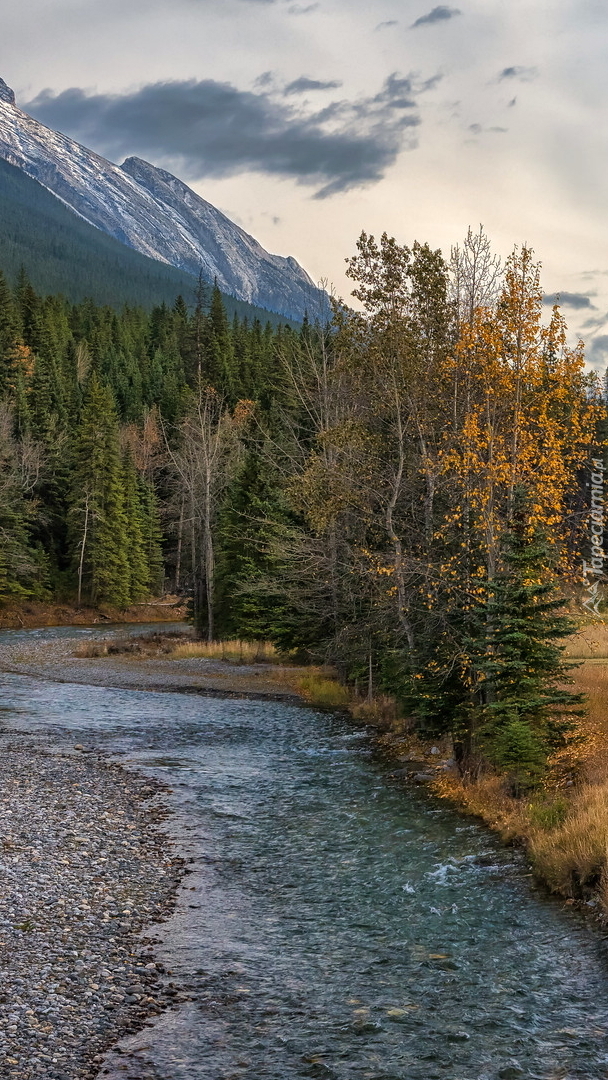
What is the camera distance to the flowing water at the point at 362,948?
28.8 feet

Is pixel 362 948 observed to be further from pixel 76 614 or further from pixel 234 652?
pixel 76 614

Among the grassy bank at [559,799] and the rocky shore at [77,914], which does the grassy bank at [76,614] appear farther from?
the rocky shore at [77,914]

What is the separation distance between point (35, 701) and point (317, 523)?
12648 millimetres

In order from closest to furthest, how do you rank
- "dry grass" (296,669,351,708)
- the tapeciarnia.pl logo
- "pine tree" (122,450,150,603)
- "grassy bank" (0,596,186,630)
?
1. the tapeciarnia.pl logo
2. "dry grass" (296,669,351,708)
3. "grassy bank" (0,596,186,630)
4. "pine tree" (122,450,150,603)

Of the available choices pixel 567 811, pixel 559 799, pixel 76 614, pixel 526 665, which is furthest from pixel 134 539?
pixel 567 811

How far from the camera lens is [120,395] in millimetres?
121812

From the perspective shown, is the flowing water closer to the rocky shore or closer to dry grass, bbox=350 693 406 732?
the rocky shore

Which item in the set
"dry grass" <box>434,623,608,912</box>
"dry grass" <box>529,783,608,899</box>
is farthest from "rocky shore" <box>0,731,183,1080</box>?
"dry grass" <box>434,623,608,912</box>

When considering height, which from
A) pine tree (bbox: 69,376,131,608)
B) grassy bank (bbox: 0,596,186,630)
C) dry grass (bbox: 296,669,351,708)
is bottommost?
dry grass (bbox: 296,669,351,708)

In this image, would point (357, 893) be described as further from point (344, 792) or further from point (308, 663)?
point (308, 663)

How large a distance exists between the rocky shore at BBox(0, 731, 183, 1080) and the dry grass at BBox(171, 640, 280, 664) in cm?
2481

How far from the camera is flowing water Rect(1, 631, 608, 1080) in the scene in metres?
8.77

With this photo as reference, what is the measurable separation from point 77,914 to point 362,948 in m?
3.82

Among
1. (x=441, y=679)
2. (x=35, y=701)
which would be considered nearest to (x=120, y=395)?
(x=35, y=701)
